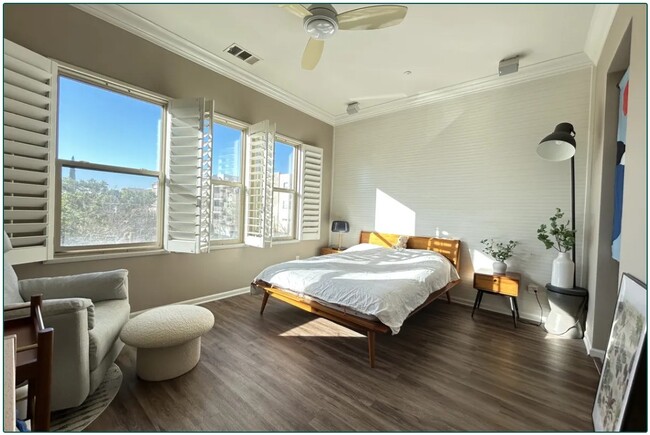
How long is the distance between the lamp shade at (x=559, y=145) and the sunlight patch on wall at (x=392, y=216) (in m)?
1.88

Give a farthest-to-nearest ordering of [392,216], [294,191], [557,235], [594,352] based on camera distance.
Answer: [294,191], [392,216], [557,235], [594,352]

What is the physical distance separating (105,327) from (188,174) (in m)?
1.77

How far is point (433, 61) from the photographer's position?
312 centimetres

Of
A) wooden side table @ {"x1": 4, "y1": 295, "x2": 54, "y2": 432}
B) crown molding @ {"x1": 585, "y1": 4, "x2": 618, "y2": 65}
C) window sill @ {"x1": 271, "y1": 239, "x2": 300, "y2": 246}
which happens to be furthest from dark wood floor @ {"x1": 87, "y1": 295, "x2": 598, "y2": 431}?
crown molding @ {"x1": 585, "y1": 4, "x2": 618, "y2": 65}

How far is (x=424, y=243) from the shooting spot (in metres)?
Result: 3.98

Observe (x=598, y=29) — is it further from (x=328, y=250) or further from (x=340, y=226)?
(x=328, y=250)

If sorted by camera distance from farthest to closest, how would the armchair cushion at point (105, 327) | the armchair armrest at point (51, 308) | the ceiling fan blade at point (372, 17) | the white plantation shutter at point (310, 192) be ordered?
the white plantation shutter at point (310, 192), the ceiling fan blade at point (372, 17), the armchair cushion at point (105, 327), the armchair armrest at point (51, 308)

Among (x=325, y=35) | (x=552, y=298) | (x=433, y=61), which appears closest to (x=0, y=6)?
(x=325, y=35)

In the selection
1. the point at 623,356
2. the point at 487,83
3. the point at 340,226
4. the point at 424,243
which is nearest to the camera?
the point at 623,356

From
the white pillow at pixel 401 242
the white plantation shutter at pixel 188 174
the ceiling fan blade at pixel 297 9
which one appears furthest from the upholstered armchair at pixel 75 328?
the white pillow at pixel 401 242

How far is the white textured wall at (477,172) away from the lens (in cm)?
310

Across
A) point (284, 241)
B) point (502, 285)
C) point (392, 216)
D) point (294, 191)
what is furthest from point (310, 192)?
point (502, 285)

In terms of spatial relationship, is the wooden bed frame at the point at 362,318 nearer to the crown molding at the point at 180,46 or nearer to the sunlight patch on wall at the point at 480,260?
the sunlight patch on wall at the point at 480,260

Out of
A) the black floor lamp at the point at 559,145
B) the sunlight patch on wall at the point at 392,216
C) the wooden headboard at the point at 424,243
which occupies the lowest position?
the wooden headboard at the point at 424,243
